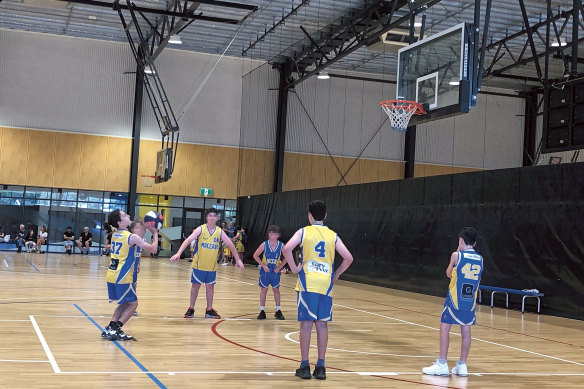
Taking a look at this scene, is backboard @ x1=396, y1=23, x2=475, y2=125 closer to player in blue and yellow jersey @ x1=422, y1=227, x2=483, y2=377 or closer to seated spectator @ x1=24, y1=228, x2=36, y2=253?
player in blue and yellow jersey @ x1=422, y1=227, x2=483, y2=377

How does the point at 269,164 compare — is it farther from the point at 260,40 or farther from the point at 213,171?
the point at 260,40

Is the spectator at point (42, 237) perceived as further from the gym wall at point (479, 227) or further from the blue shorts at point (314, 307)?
the blue shorts at point (314, 307)

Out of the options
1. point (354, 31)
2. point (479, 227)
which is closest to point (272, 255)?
point (479, 227)

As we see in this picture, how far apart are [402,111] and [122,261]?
7.98 metres

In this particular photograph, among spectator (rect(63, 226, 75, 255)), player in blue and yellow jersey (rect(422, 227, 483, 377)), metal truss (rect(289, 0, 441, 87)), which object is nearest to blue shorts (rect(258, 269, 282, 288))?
player in blue and yellow jersey (rect(422, 227, 483, 377))

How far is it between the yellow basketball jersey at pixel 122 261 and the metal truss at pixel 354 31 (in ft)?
40.2

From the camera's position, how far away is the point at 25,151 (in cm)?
3103

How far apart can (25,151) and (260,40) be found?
442 inches

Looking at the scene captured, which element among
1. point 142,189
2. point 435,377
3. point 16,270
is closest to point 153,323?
point 435,377

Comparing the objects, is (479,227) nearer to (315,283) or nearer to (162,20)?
(315,283)

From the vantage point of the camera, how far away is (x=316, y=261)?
706 cm

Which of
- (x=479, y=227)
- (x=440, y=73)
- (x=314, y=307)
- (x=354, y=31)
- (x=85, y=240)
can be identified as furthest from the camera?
(x=85, y=240)

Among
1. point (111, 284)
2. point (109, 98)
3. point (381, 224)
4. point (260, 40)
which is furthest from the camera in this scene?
point (109, 98)

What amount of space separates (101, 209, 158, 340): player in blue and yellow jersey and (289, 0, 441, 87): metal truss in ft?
40.1
